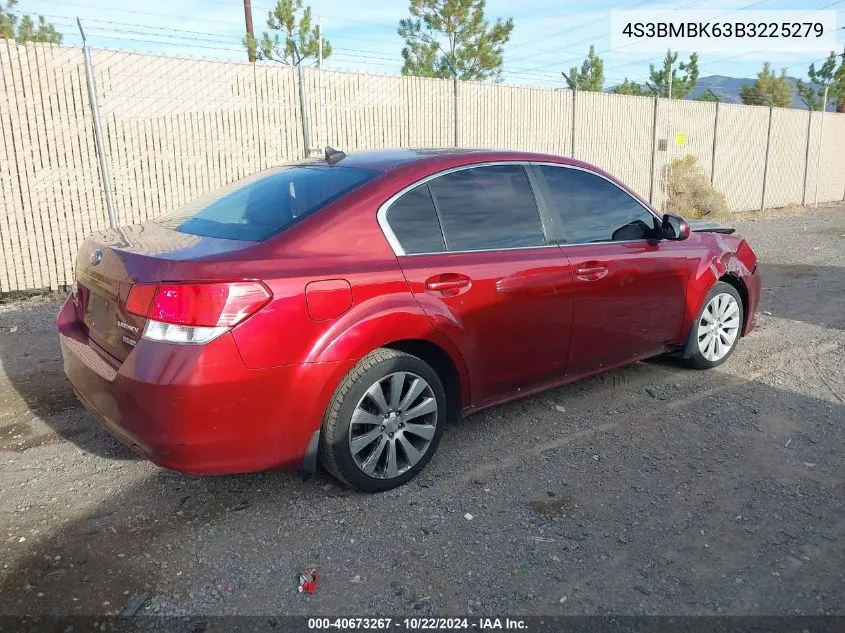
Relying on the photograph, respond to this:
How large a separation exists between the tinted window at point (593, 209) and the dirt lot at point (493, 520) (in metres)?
1.13

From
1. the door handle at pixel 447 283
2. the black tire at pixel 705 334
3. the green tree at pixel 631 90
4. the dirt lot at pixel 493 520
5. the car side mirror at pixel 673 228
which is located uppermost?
the green tree at pixel 631 90

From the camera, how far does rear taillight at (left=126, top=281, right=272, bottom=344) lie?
2756 millimetres

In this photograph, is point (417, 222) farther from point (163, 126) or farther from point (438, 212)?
point (163, 126)

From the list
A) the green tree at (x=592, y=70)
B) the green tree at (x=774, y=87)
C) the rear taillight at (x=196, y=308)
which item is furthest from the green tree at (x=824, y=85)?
the rear taillight at (x=196, y=308)

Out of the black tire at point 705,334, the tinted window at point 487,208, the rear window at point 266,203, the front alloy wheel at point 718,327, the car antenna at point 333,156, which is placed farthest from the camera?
the front alloy wheel at point 718,327

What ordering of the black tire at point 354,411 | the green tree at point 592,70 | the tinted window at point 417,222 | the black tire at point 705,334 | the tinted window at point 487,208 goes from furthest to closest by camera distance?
the green tree at point 592,70, the black tire at point 705,334, the tinted window at point 487,208, the tinted window at point 417,222, the black tire at point 354,411

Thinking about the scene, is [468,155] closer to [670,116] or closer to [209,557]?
[209,557]

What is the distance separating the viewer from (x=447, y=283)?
3461 millimetres

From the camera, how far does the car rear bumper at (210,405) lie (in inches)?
108

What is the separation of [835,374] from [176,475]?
464 cm

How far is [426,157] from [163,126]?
6.18 metres

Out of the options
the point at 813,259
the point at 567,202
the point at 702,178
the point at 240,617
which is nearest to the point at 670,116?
the point at 702,178

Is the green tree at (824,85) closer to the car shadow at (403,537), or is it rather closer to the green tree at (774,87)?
the green tree at (774,87)

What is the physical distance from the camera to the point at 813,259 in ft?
34.4
